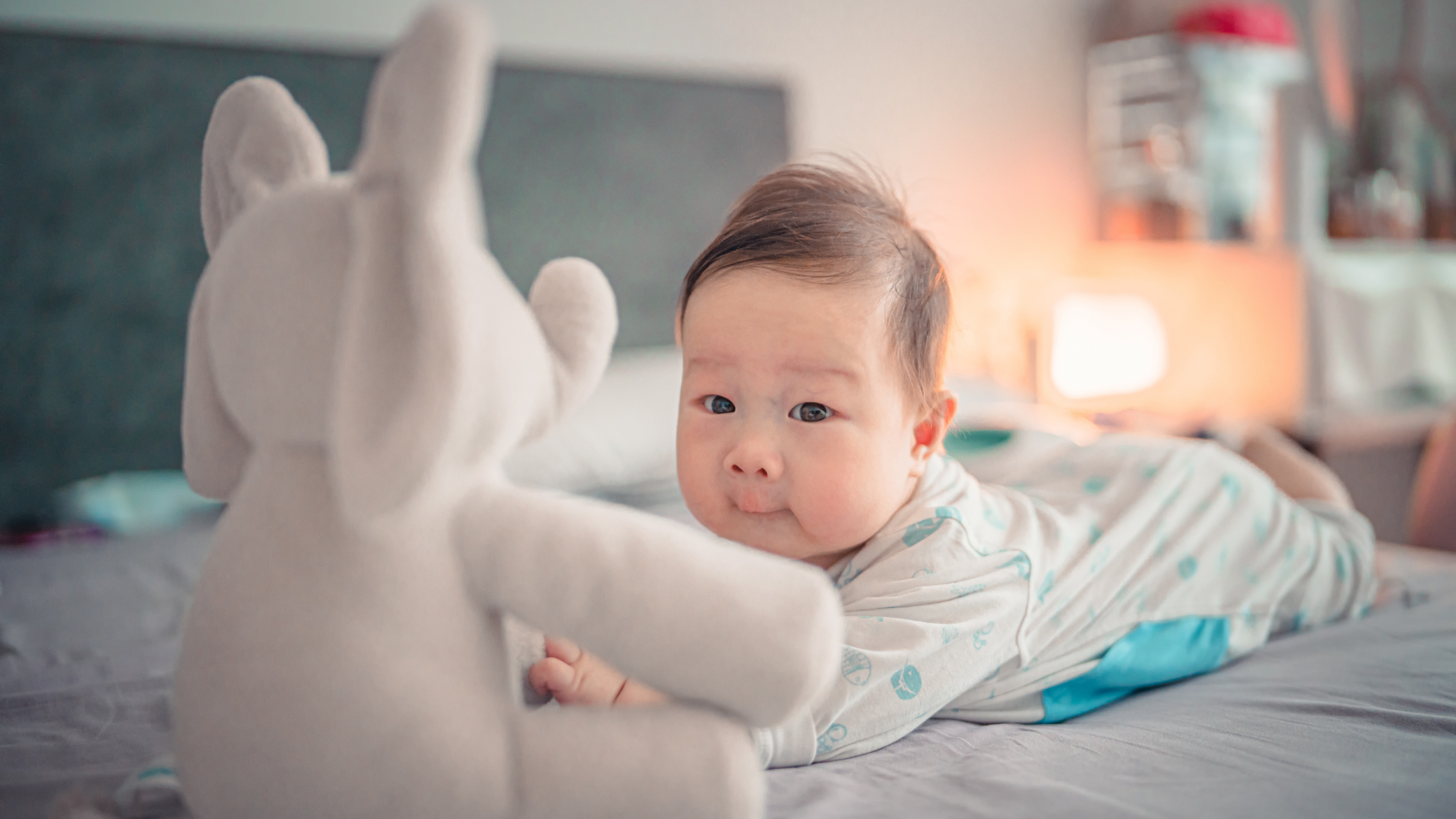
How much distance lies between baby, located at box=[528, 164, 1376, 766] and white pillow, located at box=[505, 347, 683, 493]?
0.94m

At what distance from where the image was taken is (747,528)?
2.50 ft

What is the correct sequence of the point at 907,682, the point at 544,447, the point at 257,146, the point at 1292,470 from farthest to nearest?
the point at 544,447 → the point at 1292,470 → the point at 907,682 → the point at 257,146

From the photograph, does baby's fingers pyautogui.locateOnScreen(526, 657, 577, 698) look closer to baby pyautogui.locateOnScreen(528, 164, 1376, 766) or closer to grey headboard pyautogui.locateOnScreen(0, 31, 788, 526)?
baby pyautogui.locateOnScreen(528, 164, 1376, 766)

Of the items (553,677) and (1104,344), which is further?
(1104,344)

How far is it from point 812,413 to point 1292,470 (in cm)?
100

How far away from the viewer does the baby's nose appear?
72cm

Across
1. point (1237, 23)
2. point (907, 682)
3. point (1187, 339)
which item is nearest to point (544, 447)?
point (907, 682)

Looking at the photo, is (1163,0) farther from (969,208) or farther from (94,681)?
(94,681)

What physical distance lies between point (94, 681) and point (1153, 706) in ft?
3.04

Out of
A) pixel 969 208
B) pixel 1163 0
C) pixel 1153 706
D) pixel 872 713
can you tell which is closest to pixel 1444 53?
pixel 1163 0

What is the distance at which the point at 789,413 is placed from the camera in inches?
28.9

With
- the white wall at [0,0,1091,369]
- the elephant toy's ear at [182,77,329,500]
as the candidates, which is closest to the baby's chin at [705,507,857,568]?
the elephant toy's ear at [182,77,329,500]

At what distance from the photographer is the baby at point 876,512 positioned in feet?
2.31

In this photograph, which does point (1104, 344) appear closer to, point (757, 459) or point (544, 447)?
point (544, 447)
